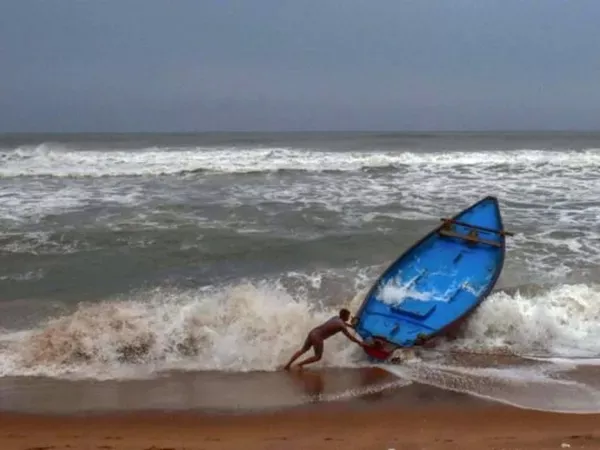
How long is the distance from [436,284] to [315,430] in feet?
12.8

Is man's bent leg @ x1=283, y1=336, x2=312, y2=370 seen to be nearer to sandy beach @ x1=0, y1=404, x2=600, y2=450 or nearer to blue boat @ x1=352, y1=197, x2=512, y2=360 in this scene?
blue boat @ x1=352, y1=197, x2=512, y2=360

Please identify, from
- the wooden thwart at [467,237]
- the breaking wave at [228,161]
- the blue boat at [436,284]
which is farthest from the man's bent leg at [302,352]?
the breaking wave at [228,161]

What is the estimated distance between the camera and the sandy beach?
4.93m

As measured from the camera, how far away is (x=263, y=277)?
10156 mm

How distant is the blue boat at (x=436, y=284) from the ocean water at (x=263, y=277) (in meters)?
0.30

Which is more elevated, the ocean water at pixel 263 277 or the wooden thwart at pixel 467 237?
the wooden thwart at pixel 467 237

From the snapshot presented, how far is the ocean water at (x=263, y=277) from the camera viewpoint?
699cm

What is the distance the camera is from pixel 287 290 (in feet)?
31.0

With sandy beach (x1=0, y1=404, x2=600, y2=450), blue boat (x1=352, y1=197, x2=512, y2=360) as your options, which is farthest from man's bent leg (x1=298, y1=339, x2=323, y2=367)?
sandy beach (x1=0, y1=404, x2=600, y2=450)

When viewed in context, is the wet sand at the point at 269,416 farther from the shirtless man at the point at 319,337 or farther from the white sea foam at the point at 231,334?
the white sea foam at the point at 231,334

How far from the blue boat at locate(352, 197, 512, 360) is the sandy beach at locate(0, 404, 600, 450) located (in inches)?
57.7

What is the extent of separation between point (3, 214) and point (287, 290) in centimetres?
893

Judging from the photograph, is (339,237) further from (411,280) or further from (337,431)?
(337,431)

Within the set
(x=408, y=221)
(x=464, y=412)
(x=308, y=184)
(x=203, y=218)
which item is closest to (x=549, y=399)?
(x=464, y=412)
